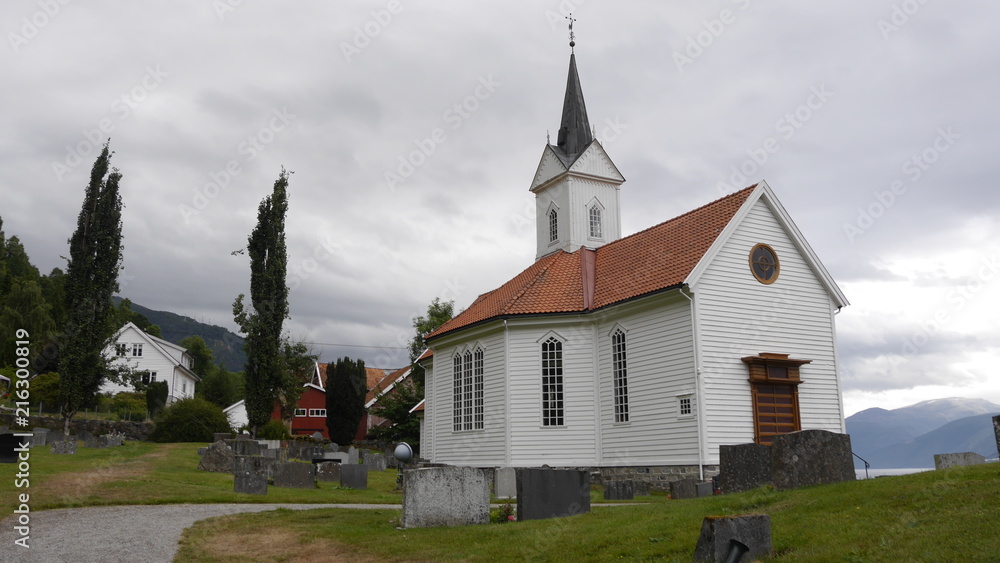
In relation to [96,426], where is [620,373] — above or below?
above

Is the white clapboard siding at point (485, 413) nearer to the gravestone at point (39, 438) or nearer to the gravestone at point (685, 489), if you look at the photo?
the gravestone at point (685, 489)

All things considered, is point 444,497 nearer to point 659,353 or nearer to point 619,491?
point 619,491

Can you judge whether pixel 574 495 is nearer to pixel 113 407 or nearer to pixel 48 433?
pixel 48 433

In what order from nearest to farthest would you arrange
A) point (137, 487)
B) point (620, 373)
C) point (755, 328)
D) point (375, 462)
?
point (137, 487) < point (755, 328) < point (620, 373) < point (375, 462)

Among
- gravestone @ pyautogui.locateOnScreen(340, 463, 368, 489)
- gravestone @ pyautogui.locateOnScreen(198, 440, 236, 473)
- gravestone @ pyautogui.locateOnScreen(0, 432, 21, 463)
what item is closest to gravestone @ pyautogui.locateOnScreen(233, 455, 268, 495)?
gravestone @ pyautogui.locateOnScreen(340, 463, 368, 489)

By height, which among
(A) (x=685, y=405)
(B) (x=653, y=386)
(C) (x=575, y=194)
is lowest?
(A) (x=685, y=405)

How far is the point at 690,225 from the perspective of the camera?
2480cm

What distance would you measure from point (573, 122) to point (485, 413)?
16.0 meters

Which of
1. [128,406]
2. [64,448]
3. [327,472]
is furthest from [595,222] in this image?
[128,406]

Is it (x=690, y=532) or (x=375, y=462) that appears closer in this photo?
(x=690, y=532)

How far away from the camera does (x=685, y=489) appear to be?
17.0 metres

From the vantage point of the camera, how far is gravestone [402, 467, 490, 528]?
1211cm

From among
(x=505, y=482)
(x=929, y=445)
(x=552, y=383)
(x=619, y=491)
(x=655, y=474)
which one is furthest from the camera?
(x=929, y=445)

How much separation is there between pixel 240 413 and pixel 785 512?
7833 cm
